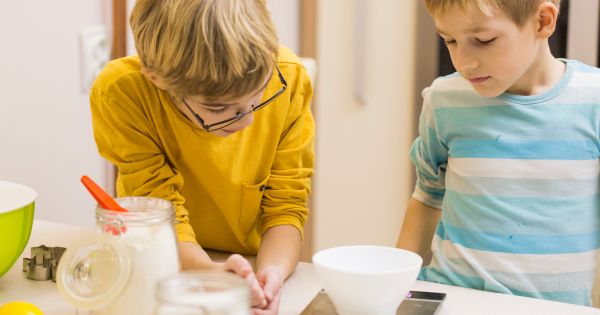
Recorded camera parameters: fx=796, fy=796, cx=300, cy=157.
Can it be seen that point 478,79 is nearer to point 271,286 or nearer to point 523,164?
point 523,164

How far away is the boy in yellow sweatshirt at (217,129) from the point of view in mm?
902

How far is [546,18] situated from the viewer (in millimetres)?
1117

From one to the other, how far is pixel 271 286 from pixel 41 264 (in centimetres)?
31

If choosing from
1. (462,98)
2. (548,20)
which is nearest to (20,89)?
(462,98)

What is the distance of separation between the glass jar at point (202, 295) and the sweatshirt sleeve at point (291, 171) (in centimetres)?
50

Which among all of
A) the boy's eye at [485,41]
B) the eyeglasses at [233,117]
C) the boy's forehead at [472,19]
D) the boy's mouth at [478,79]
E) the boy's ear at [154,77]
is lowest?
the eyeglasses at [233,117]

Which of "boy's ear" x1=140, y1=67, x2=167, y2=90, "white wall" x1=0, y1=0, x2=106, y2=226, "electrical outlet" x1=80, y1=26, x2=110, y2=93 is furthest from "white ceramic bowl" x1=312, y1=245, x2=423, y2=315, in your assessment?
"electrical outlet" x1=80, y1=26, x2=110, y2=93

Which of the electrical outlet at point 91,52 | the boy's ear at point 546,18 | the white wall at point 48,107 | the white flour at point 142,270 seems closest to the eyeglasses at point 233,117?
the white flour at point 142,270

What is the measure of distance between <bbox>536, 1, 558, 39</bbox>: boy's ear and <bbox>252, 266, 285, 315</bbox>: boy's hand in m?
0.50

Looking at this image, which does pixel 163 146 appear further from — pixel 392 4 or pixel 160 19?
pixel 392 4

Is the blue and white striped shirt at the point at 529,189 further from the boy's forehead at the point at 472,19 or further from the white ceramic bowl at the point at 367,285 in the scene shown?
the white ceramic bowl at the point at 367,285

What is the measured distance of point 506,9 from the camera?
3.54ft

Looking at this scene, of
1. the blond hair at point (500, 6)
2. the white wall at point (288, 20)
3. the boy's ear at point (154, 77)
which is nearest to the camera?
the boy's ear at point (154, 77)

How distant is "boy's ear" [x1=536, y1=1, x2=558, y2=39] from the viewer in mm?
1108
